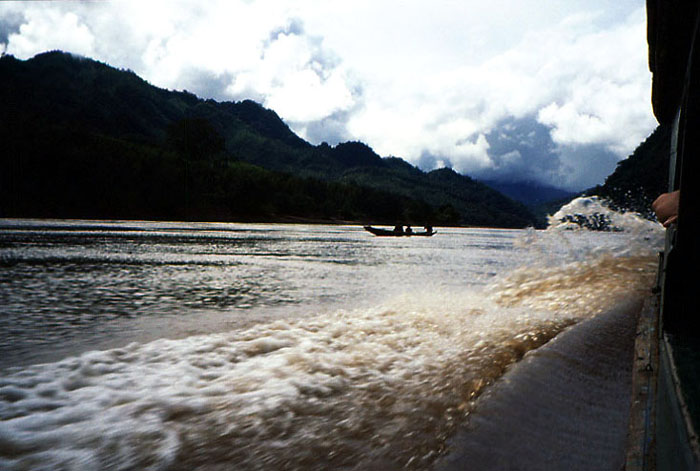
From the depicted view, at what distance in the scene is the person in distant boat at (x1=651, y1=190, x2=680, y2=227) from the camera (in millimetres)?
2598

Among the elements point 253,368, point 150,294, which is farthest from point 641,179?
point 253,368

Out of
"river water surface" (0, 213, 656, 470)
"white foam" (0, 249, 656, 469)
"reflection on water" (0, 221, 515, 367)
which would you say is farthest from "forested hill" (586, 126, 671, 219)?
"white foam" (0, 249, 656, 469)

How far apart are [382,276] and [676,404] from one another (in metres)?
10.6

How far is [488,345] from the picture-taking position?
14.3ft

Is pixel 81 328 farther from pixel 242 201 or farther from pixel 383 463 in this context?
pixel 242 201

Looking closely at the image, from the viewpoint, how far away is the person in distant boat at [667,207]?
8.52ft

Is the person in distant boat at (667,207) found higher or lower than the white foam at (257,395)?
higher

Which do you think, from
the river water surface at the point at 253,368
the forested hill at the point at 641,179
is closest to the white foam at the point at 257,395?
the river water surface at the point at 253,368

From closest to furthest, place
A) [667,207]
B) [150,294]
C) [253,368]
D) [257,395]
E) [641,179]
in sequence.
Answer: [667,207]
[257,395]
[253,368]
[150,294]
[641,179]

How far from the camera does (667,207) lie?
8.64 ft

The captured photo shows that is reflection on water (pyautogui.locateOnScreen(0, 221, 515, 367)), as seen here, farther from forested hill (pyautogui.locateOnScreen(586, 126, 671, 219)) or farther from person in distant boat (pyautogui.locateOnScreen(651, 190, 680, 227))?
forested hill (pyautogui.locateOnScreen(586, 126, 671, 219))

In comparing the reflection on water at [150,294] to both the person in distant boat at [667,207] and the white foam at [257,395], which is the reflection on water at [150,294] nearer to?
the white foam at [257,395]

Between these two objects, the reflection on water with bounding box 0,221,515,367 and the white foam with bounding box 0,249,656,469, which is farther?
the reflection on water with bounding box 0,221,515,367

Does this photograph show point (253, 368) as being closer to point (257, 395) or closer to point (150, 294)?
point (257, 395)
